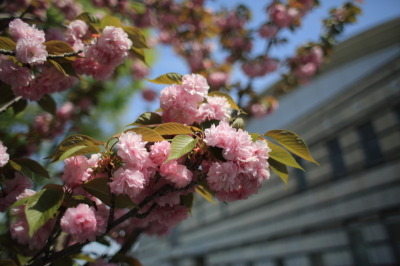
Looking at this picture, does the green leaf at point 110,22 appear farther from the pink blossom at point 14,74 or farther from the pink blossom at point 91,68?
the pink blossom at point 14,74

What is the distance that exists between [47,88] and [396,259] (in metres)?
7.45

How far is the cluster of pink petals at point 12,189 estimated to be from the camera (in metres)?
1.24

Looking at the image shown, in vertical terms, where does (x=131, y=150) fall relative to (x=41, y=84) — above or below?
below

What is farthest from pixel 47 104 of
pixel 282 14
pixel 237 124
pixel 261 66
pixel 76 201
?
pixel 282 14

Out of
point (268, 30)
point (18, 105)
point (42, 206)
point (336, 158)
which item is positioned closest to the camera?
point (42, 206)

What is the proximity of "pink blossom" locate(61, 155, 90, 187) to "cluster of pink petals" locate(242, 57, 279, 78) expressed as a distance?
3.12 m

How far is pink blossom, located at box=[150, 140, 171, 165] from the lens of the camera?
3.42 ft

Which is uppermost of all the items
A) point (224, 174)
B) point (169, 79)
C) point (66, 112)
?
point (66, 112)

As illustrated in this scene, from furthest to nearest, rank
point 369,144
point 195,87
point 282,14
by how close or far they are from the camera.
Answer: point 369,144 < point 282,14 < point 195,87

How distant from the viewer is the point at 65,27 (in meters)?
1.44

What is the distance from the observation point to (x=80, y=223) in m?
0.98

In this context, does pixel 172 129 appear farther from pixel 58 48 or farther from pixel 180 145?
pixel 58 48

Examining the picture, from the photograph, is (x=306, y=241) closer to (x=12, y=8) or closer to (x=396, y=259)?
(x=396, y=259)

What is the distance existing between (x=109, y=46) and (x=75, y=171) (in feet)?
1.94
